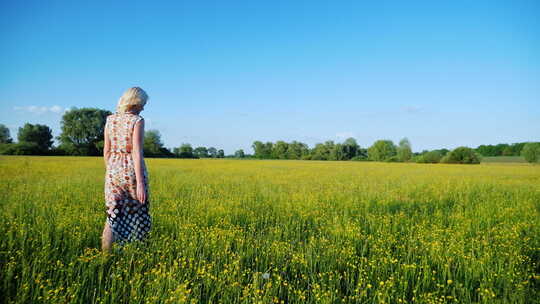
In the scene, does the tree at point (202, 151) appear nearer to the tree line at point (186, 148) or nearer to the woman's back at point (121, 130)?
the tree line at point (186, 148)

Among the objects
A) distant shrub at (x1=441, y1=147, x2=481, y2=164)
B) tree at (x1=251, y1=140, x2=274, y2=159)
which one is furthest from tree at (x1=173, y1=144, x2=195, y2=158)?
distant shrub at (x1=441, y1=147, x2=481, y2=164)

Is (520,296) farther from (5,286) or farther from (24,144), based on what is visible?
(24,144)

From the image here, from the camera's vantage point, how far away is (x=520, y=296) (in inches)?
115

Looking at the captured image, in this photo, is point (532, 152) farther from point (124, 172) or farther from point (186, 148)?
point (186, 148)

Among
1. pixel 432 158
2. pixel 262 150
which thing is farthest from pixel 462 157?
pixel 262 150

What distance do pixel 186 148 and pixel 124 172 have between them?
89.7 m

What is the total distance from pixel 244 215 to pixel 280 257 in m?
2.35

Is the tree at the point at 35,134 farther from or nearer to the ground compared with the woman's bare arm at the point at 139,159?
farther from the ground

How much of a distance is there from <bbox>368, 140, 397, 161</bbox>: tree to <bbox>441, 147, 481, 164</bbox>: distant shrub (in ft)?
124

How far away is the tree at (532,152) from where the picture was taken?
64.6 metres

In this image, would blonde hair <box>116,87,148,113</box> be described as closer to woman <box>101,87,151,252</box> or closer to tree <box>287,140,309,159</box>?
woman <box>101,87,151,252</box>

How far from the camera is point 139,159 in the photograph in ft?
11.7

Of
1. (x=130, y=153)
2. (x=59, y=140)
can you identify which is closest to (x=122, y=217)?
(x=130, y=153)

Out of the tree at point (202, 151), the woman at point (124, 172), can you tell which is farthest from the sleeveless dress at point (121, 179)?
the tree at point (202, 151)
